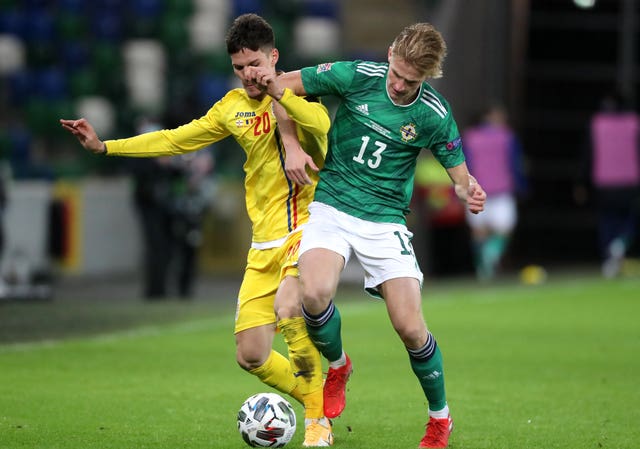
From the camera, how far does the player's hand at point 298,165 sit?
6.69 metres

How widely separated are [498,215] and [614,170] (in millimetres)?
1685

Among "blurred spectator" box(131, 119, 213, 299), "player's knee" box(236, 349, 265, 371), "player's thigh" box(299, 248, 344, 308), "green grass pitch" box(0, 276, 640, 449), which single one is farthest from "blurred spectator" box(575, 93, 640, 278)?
"player's thigh" box(299, 248, 344, 308)

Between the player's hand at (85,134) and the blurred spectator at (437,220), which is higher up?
the player's hand at (85,134)

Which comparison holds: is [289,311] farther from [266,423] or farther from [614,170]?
[614,170]

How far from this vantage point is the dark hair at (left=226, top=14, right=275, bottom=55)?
7.00 metres

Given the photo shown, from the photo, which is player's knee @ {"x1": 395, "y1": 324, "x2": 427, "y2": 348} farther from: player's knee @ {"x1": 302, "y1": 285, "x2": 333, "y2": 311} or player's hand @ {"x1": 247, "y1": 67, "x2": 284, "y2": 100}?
player's hand @ {"x1": 247, "y1": 67, "x2": 284, "y2": 100}

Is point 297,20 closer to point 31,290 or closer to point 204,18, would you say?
point 204,18

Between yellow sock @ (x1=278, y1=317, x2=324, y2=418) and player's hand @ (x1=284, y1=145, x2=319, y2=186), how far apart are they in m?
0.69

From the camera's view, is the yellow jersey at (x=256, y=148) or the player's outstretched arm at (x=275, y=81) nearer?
the player's outstretched arm at (x=275, y=81)

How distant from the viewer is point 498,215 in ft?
60.3

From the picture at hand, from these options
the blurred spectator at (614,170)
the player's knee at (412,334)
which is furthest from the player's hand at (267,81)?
the blurred spectator at (614,170)

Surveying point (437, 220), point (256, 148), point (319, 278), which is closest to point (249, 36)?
point (256, 148)

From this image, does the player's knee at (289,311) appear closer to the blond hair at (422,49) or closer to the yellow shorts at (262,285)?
the yellow shorts at (262,285)

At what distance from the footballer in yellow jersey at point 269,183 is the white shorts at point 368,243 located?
22cm
